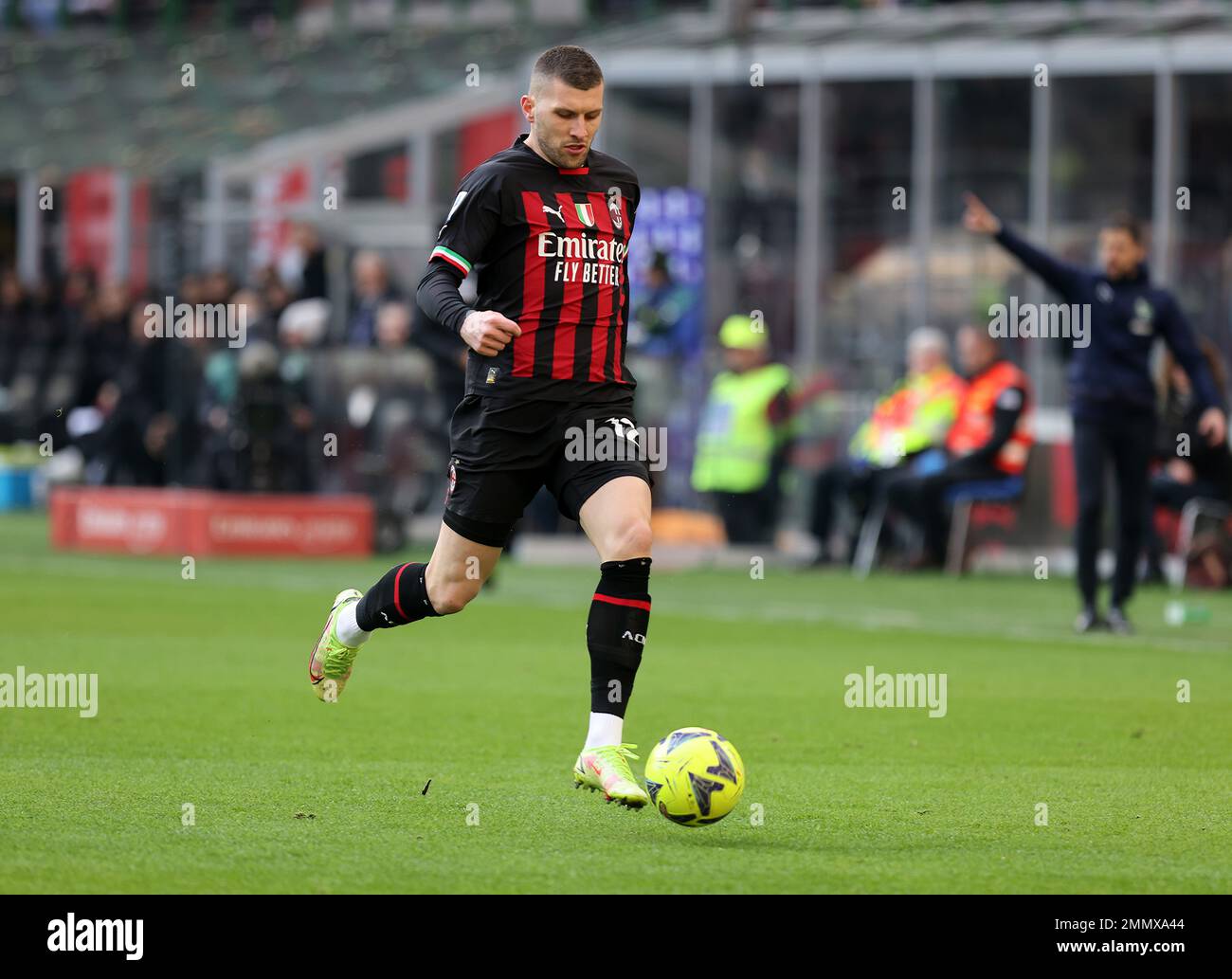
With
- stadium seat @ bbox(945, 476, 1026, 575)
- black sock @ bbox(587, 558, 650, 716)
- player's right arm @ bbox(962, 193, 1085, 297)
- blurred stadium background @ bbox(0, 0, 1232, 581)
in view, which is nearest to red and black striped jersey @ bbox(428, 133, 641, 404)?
black sock @ bbox(587, 558, 650, 716)

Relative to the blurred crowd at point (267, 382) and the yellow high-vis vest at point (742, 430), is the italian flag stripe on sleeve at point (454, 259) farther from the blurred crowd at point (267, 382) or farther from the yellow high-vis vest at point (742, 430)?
the yellow high-vis vest at point (742, 430)

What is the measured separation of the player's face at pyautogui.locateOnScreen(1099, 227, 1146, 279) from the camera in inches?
530

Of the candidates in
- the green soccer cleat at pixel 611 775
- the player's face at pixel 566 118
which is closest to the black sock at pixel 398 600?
the green soccer cleat at pixel 611 775

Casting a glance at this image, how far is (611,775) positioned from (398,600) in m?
1.31

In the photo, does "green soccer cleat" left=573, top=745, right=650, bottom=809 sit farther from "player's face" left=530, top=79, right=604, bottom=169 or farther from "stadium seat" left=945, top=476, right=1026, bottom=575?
"stadium seat" left=945, top=476, right=1026, bottom=575

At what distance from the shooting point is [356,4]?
3534 cm

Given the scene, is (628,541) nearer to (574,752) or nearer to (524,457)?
(524,457)

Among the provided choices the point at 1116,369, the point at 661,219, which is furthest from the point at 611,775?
the point at 661,219

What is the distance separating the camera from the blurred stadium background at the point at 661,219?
66.7ft

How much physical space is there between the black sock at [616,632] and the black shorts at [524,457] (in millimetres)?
282

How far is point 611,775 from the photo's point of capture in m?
6.80

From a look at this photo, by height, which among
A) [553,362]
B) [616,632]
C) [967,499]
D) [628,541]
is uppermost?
[553,362]

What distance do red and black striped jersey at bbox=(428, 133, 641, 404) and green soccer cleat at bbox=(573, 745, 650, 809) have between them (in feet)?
3.70
